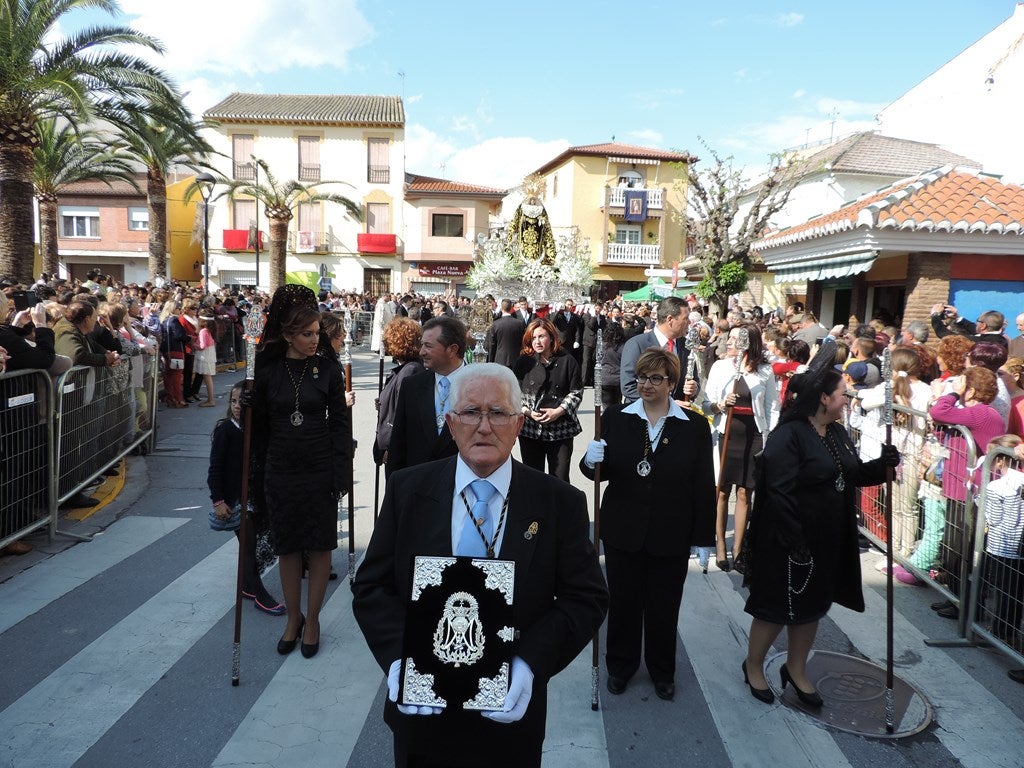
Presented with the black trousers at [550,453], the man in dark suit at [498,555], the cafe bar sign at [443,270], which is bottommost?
the black trousers at [550,453]

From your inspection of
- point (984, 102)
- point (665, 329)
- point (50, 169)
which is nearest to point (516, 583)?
point (665, 329)

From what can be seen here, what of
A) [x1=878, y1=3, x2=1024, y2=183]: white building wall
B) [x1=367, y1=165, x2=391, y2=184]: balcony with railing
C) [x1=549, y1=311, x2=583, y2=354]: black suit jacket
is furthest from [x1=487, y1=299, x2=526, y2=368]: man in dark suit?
[x1=367, y1=165, x2=391, y2=184]: balcony with railing

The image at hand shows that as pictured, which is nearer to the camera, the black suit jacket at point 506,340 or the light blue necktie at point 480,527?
the light blue necktie at point 480,527

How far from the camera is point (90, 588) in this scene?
5070 mm

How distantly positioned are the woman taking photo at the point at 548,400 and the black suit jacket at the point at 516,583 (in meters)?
3.29

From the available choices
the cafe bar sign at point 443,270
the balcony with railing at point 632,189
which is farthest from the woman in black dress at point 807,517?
the balcony with railing at point 632,189

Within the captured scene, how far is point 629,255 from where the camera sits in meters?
44.4

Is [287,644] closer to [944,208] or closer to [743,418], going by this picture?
[743,418]

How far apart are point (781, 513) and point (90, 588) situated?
461 cm

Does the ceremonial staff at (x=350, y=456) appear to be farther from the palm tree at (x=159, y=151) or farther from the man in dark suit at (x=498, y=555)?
the palm tree at (x=159, y=151)

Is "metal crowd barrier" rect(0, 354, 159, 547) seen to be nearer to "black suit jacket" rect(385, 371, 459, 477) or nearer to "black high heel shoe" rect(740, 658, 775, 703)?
"black suit jacket" rect(385, 371, 459, 477)

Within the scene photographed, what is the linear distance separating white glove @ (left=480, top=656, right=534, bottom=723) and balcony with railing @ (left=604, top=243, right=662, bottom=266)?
43.3 meters

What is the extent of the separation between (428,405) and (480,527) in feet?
7.56

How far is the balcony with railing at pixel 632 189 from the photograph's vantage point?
44344 mm
